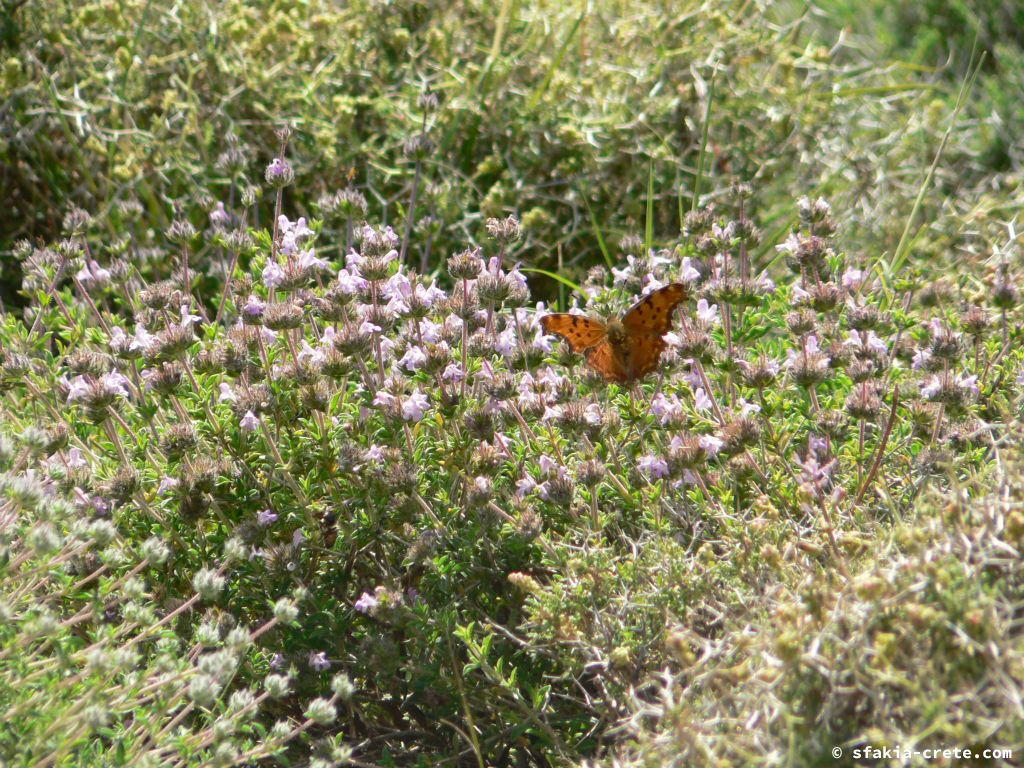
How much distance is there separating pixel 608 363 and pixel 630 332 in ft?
0.29

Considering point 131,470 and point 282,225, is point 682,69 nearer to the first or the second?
point 282,225

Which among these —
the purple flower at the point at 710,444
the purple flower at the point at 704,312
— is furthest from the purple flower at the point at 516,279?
the purple flower at the point at 710,444

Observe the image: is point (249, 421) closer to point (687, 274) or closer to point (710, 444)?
point (710, 444)

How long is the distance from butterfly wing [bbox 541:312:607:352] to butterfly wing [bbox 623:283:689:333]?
0.24ft

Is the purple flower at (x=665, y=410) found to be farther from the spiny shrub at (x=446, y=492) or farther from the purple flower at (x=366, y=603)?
the purple flower at (x=366, y=603)

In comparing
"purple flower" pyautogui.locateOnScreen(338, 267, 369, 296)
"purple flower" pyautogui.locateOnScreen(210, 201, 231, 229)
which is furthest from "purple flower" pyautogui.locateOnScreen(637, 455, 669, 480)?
"purple flower" pyautogui.locateOnScreen(210, 201, 231, 229)

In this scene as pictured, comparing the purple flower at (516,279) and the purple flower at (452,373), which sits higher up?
the purple flower at (516,279)

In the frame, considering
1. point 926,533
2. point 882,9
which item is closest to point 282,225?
point 926,533

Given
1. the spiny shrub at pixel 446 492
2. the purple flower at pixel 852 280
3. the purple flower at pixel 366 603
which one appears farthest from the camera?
the purple flower at pixel 852 280

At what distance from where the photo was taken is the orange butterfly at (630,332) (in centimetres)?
238

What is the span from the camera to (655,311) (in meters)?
2.40

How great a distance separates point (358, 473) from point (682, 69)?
2.92 meters

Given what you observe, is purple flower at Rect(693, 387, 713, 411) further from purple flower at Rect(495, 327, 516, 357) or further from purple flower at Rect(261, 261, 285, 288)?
purple flower at Rect(261, 261, 285, 288)

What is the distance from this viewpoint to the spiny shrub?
6.66 feet
